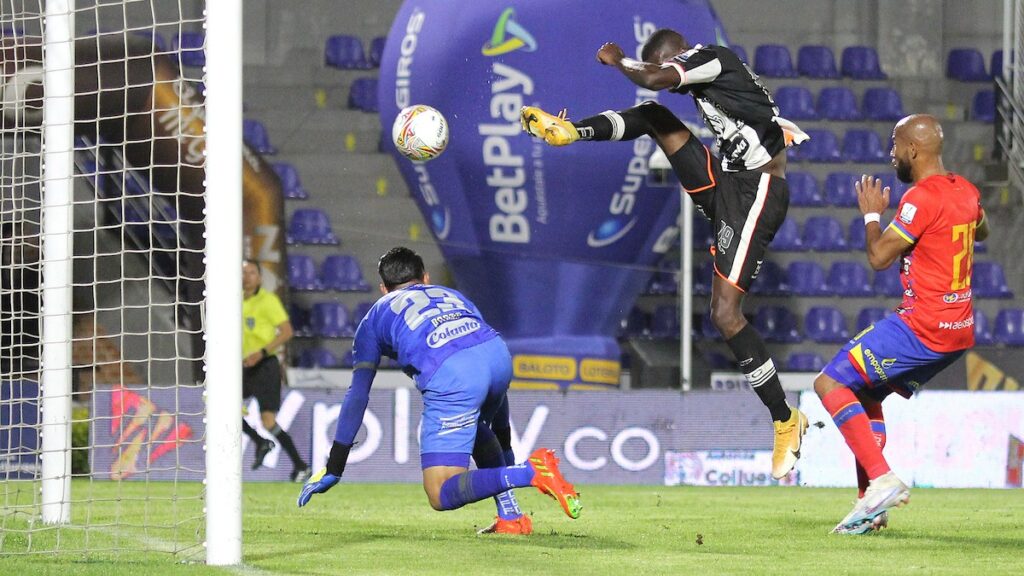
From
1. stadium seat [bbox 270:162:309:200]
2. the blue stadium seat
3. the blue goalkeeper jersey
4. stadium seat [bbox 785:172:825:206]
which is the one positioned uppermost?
the blue stadium seat

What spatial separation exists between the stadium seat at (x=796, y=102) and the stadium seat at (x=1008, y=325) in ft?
11.1

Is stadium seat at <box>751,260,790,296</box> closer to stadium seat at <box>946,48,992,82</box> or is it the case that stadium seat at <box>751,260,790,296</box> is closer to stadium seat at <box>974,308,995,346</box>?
stadium seat at <box>974,308,995,346</box>

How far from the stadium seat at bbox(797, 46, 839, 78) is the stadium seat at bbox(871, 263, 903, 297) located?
2984 mm

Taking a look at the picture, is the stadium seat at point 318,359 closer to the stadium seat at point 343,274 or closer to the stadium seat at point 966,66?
the stadium seat at point 343,274

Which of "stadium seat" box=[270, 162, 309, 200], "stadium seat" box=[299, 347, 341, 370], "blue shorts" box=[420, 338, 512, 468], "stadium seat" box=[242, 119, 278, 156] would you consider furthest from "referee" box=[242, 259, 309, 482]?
"blue shorts" box=[420, 338, 512, 468]

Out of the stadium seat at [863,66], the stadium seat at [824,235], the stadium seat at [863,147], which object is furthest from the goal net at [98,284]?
the stadium seat at [863,66]

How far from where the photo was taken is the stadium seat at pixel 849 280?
703 inches

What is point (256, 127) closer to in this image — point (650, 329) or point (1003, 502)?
point (650, 329)

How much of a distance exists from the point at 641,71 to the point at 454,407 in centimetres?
177

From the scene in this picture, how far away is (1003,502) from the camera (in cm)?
1080

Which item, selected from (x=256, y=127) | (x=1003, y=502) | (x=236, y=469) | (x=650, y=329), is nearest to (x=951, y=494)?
(x=1003, y=502)

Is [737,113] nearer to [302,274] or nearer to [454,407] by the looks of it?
[454,407]

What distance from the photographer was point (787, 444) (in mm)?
7801

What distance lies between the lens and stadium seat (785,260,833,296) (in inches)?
706
